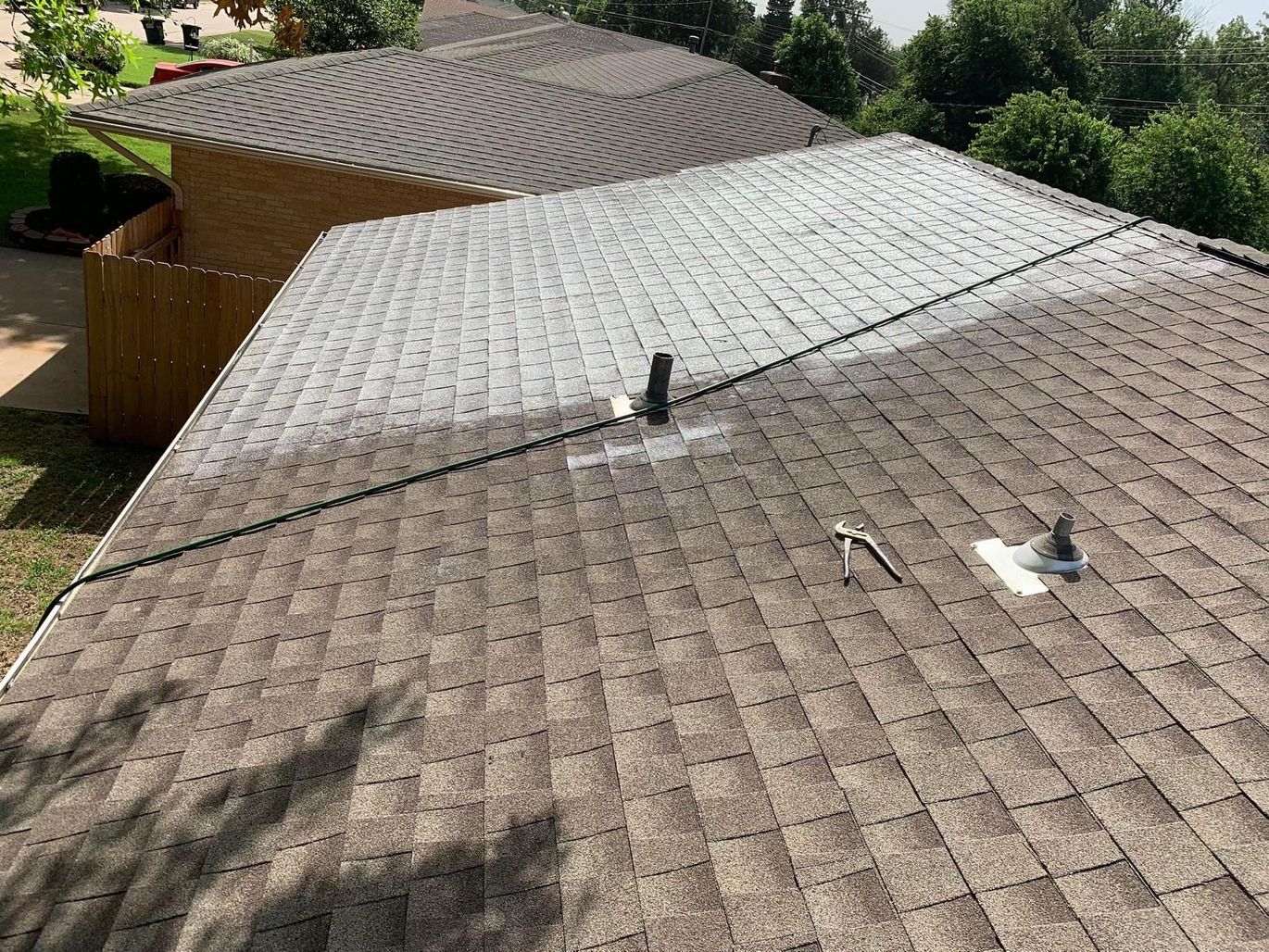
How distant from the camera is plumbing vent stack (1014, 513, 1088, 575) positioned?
402 centimetres

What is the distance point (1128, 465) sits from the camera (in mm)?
4691

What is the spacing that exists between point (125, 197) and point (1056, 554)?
22.9m

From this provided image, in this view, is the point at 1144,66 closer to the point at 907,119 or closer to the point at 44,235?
the point at 907,119

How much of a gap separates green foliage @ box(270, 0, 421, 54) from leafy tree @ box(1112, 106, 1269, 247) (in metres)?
24.7

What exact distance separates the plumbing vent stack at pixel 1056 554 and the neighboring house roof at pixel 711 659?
120mm

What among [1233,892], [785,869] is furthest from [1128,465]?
[785,869]

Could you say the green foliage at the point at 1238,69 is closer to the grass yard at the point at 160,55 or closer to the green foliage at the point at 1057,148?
the green foliage at the point at 1057,148

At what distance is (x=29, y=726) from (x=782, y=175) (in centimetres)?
975

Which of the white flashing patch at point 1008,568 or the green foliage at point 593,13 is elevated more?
the green foliage at point 593,13

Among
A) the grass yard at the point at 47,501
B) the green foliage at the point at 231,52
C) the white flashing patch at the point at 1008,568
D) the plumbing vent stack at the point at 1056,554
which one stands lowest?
the grass yard at the point at 47,501

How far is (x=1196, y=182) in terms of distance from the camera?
3131cm

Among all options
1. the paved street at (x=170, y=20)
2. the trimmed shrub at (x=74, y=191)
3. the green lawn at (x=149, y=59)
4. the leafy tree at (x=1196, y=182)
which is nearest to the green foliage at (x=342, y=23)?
Answer: the green lawn at (x=149, y=59)

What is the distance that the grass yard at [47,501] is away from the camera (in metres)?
9.36

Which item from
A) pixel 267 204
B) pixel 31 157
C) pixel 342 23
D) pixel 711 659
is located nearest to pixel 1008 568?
pixel 711 659
